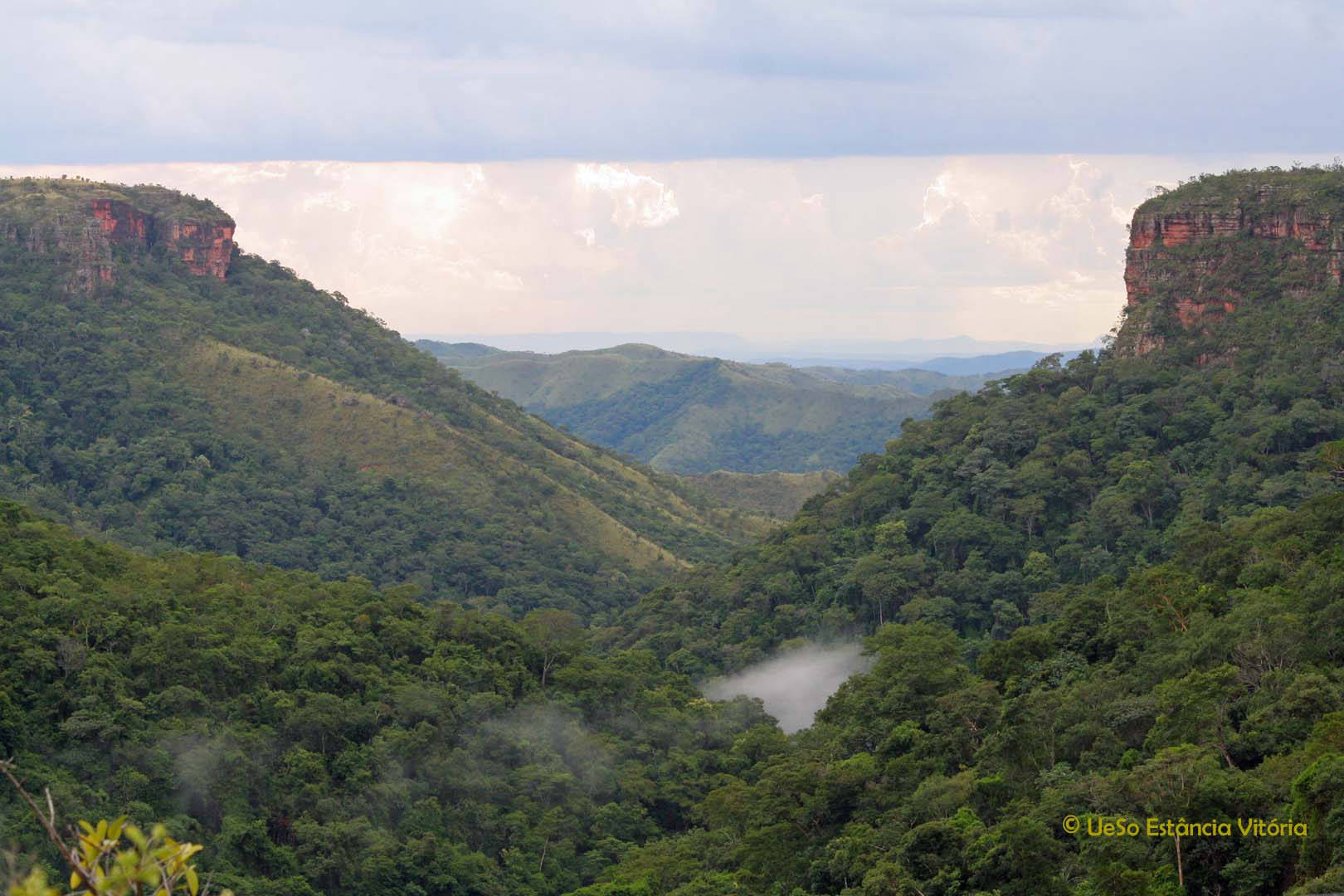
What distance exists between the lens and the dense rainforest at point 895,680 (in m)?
26.7

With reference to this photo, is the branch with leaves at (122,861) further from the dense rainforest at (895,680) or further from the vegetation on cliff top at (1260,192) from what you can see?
the vegetation on cliff top at (1260,192)

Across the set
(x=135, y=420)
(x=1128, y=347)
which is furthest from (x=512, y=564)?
(x=1128, y=347)

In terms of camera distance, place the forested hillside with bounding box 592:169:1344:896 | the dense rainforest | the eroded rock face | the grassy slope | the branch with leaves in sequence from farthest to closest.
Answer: the grassy slope, the eroded rock face, the dense rainforest, the forested hillside with bounding box 592:169:1344:896, the branch with leaves

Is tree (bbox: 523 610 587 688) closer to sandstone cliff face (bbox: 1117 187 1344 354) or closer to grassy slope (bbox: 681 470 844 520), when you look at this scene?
sandstone cliff face (bbox: 1117 187 1344 354)

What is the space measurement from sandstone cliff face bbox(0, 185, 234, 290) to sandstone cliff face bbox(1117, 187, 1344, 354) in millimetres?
66860

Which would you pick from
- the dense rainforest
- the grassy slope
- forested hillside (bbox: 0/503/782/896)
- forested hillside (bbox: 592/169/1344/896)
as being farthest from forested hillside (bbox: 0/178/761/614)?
forested hillside (bbox: 0/503/782/896)

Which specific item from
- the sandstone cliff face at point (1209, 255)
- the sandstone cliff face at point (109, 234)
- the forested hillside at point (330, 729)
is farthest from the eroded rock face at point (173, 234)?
the sandstone cliff face at point (1209, 255)

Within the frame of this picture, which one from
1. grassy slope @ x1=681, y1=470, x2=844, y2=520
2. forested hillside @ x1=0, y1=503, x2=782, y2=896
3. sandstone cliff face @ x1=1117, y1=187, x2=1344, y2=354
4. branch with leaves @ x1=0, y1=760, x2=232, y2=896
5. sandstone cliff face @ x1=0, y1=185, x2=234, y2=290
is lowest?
grassy slope @ x1=681, y1=470, x2=844, y2=520

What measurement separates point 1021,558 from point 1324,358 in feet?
43.0

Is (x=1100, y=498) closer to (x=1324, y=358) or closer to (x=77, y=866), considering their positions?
(x=1324, y=358)

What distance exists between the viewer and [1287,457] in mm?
50031

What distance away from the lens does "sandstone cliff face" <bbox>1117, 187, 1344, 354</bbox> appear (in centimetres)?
5712

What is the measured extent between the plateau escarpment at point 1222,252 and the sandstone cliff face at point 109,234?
66879 millimetres

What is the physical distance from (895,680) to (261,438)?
5785 cm
